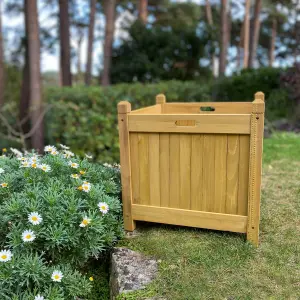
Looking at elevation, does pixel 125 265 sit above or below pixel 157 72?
below

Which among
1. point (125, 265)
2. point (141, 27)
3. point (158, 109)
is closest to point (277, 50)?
point (141, 27)

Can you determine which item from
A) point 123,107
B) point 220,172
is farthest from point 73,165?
point 220,172

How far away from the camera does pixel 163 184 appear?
94.3 inches

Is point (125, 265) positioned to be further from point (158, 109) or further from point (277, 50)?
point (277, 50)

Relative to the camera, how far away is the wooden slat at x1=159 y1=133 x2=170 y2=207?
2.33m

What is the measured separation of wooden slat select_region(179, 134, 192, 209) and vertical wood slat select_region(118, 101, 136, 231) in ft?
1.32

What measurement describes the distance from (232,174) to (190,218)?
1.47 ft

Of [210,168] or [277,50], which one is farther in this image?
[277,50]

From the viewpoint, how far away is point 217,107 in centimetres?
311

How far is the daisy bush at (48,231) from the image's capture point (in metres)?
1.76

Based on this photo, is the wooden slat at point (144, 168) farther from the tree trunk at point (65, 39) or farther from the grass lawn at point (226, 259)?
the tree trunk at point (65, 39)

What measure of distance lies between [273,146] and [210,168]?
3.37m

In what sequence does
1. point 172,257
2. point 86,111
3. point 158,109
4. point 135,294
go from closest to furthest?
point 135,294, point 172,257, point 158,109, point 86,111

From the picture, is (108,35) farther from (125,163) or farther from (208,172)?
(208,172)
